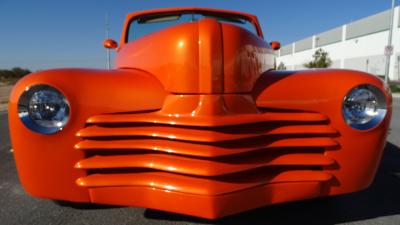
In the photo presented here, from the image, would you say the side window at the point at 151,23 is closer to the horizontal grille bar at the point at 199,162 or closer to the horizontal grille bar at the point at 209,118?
the horizontal grille bar at the point at 209,118

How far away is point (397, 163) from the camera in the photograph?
11.2 ft

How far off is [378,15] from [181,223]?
4176cm

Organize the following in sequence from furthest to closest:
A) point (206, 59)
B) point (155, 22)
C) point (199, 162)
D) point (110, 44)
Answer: point (110, 44) < point (155, 22) < point (206, 59) < point (199, 162)

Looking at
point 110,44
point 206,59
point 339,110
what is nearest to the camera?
point 206,59

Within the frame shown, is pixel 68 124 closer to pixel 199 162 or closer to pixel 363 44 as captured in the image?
pixel 199 162

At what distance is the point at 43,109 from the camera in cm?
162

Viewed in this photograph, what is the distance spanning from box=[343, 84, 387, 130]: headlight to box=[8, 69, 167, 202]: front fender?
106 cm

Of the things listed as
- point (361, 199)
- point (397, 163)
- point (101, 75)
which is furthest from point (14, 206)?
point (397, 163)

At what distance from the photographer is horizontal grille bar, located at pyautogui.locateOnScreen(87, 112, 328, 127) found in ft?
5.07

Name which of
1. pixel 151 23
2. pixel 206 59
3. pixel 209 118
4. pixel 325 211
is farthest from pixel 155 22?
pixel 325 211

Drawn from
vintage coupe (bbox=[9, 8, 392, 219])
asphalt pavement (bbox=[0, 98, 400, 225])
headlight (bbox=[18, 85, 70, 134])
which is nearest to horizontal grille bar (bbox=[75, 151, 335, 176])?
vintage coupe (bbox=[9, 8, 392, 219])

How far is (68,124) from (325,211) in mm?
1760

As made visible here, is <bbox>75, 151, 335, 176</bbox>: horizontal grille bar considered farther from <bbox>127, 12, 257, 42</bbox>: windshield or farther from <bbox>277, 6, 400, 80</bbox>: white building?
<bbox>277, 6, 400, 80</bbox>: white building

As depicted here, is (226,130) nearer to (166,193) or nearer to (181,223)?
(166,193)
